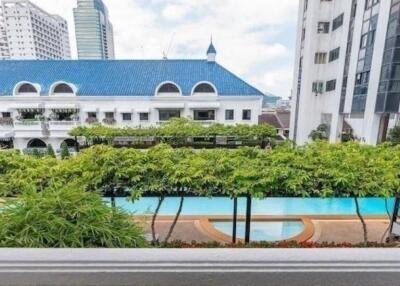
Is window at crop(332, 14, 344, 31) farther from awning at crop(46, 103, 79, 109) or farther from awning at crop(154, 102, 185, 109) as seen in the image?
awning at crop(46, 103, 79, 109)

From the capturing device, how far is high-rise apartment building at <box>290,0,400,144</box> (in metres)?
14.8

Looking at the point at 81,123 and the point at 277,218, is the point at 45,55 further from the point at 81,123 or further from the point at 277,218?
the point at 277,218

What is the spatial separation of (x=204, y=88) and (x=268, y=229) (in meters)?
16.5

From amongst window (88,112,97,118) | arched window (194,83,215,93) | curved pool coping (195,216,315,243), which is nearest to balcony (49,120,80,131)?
window (88,112,97,118)

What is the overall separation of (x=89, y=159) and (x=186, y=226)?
400 cm

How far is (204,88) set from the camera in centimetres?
2244

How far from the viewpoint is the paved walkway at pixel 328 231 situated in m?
7.00

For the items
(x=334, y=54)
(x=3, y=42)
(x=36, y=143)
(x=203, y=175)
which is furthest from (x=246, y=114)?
(x=3, y=42)

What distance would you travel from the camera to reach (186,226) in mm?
7730

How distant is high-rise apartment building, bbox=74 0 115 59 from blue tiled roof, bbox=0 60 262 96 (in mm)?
45258

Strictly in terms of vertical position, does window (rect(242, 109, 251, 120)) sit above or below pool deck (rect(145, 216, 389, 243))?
above

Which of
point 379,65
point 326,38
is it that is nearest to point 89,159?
point 379,65

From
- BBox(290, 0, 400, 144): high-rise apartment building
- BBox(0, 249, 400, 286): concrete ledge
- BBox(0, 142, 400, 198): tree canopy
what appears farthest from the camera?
BBox(290, 0, 400, 144): high-rise apartment building

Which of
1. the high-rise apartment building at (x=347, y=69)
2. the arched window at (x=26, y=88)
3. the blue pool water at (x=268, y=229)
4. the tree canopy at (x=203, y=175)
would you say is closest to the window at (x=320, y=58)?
the high-rise apartment building at (x=347, y=69)
